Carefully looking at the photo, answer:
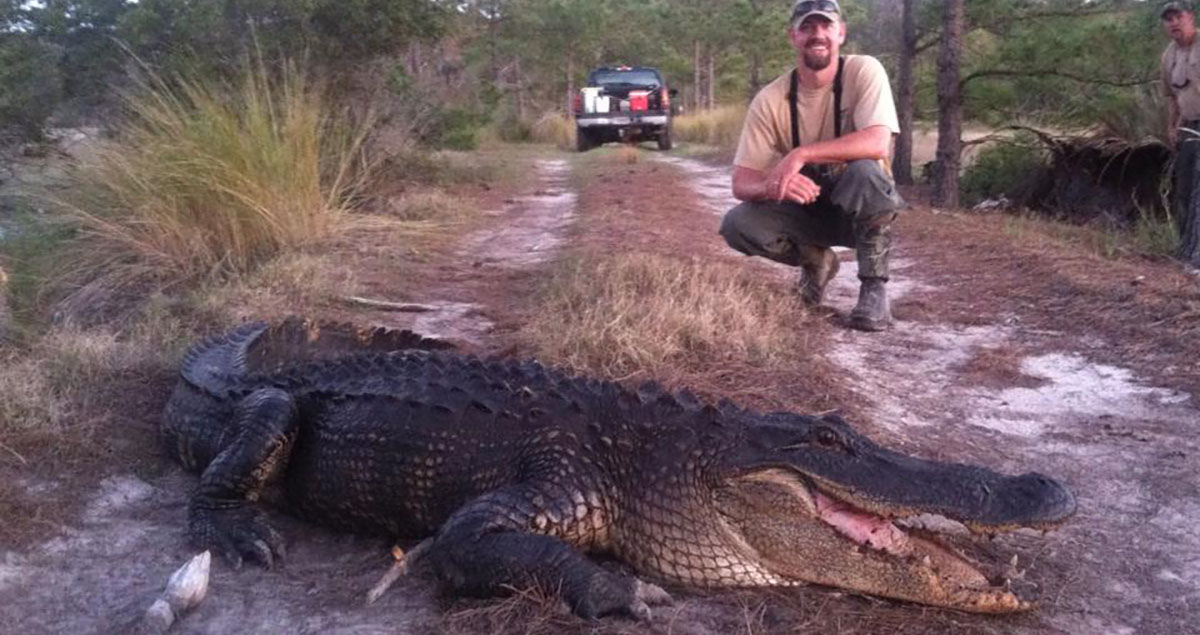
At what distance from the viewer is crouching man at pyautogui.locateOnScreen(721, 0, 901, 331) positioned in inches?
199

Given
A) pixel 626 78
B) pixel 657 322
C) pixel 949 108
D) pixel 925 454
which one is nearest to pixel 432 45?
pixel 949 108

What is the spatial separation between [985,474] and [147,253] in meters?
5.64

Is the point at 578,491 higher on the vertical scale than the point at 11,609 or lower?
higher

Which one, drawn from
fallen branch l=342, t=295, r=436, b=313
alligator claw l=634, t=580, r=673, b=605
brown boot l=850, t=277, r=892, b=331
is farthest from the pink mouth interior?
fallen branch l=342, t=295, r=436, b=313

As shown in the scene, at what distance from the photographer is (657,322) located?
464 cm

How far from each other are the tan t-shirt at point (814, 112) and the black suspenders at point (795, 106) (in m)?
0.02

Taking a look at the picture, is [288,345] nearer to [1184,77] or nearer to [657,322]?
[657,322]

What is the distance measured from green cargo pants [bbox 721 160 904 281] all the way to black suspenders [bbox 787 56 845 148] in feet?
0.82

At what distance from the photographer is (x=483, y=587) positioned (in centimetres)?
255

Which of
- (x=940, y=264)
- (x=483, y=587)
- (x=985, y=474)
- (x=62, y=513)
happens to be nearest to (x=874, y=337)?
(x=940, y=264)

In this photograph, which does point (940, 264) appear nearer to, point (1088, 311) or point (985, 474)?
point (1088, 311)

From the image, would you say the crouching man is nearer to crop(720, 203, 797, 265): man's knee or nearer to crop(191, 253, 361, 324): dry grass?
crop(720, 203, 797, 265): man's knee

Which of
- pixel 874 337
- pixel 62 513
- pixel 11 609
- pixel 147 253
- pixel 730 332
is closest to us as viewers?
pixel 11 609

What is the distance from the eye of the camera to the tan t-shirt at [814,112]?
5109 mm
